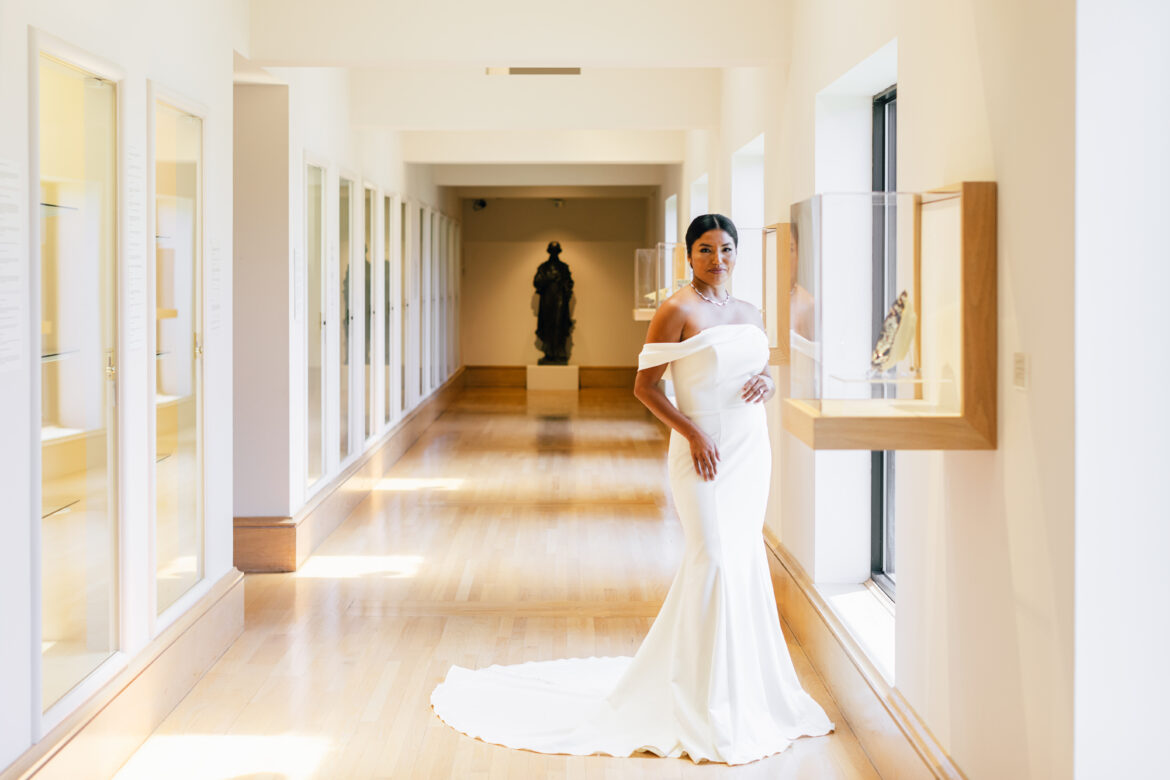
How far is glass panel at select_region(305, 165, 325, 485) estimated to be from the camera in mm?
7598

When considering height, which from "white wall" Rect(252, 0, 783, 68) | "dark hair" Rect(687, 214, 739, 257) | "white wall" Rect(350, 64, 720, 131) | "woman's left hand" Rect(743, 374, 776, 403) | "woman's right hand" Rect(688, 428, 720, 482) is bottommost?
"woman's right hand" Rect(688, 428, 720, 482)

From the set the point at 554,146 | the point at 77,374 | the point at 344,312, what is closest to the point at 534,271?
the point at 554,146

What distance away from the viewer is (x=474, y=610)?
5898 mm

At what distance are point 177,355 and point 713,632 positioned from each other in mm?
2307

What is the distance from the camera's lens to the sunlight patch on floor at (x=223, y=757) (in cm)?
381

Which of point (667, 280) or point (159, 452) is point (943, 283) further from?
point (667, 280)

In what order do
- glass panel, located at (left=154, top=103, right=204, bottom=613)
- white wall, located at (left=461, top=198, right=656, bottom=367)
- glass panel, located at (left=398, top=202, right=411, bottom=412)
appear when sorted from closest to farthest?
glass panel, located at (left=154, top=103, right=204, bottom=613)
glass panel, located at (left=398, top=202, right=411, bottom=412)
white wall, located at (left=461, top=198, right=656, bottom=367)

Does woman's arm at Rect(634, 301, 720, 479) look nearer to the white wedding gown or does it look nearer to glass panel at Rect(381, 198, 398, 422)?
the white wedding gown

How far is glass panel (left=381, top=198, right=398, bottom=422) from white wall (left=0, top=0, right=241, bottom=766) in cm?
528

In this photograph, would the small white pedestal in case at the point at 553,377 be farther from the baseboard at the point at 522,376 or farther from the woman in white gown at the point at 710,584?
the woman in white gown at the point at 710,584

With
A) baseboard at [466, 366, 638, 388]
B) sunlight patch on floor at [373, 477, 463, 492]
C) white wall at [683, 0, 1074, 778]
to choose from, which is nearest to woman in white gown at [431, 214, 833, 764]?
white wall at [683, 0, 1074, 778]

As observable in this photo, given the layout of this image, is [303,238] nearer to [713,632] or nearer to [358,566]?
[358,566]
